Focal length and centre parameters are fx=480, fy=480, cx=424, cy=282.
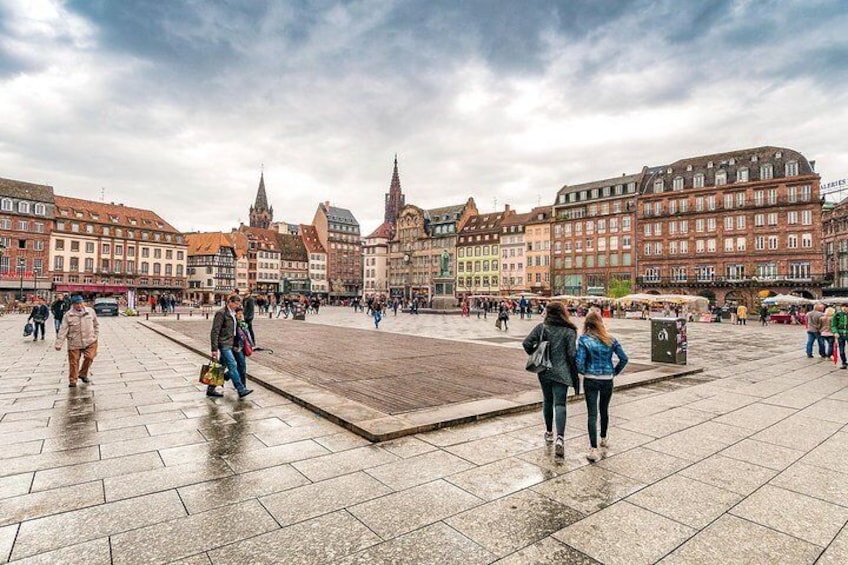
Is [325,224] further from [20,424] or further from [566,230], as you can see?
[20,424]

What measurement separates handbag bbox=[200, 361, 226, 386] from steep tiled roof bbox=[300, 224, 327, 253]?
347ft

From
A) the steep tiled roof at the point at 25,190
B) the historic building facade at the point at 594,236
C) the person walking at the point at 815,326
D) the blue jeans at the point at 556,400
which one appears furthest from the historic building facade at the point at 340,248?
the blue jeans at the point at 556,400

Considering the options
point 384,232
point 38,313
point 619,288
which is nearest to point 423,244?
point 384,232

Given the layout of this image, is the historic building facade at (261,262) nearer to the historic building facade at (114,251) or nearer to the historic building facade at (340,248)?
the historic building facade at (340,248)

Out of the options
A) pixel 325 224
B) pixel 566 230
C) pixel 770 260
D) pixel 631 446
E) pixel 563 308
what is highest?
pixel 325 224

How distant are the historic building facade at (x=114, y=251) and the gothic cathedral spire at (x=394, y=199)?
50645mm

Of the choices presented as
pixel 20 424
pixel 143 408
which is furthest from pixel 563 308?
pixel 20 424

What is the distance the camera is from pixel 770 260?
182ft

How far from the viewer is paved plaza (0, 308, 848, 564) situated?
342 cm

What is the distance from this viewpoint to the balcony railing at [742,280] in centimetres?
5203

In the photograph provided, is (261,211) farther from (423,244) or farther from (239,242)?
(423,244)

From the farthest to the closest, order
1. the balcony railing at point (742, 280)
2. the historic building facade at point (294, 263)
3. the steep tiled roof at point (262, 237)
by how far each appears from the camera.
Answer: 1. the historic building facade at point (294, 263)
2. the steep tiled roof at point (262, 237)
3. the balcony railing at point (742, 280)

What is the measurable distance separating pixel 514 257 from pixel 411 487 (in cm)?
7563

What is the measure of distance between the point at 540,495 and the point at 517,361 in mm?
8369
